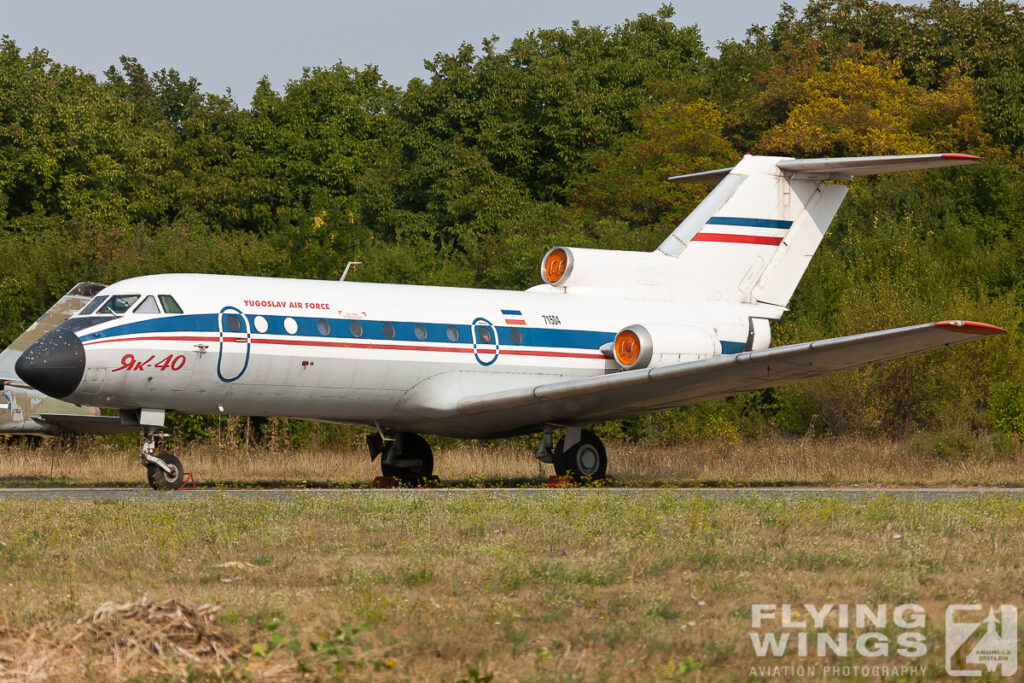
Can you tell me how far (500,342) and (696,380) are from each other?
3.49m

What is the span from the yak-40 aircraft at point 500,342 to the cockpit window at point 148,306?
29 mm

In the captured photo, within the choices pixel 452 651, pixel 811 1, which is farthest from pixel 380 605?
pixel 811 1

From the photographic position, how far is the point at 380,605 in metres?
8.31

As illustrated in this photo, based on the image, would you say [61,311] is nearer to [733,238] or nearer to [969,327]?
[733,238]

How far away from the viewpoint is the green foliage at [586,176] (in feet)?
106

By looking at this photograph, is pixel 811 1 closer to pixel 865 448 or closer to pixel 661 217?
pixel 661 217

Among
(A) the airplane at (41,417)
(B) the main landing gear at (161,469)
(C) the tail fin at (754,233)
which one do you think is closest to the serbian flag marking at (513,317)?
(C) the tail fin at (754,233)

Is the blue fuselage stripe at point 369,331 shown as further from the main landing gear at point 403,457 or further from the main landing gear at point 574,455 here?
the main landing gear at point 403,457

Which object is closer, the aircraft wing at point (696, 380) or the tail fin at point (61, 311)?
the aircraft wing at point (696, 380)

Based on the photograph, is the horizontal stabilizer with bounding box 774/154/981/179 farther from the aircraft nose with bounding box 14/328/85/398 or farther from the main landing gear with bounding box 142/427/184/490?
the aircraft nose with bounding box 14/328/85/398

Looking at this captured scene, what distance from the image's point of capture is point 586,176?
53188 millimetres

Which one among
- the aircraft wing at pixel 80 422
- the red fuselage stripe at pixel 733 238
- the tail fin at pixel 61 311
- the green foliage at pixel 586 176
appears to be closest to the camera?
the aircraft wing at pixel 80 422

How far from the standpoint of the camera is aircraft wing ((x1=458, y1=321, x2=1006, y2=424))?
17.5 meters

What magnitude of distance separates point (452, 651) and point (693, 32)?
67756 mm
